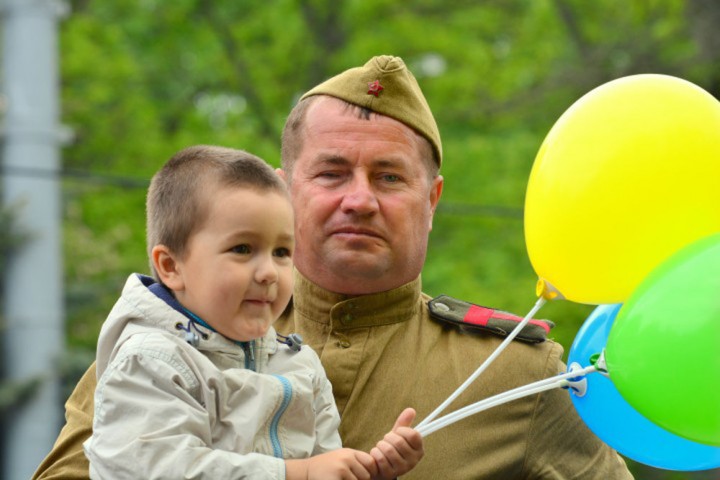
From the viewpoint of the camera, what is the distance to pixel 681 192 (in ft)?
9.35

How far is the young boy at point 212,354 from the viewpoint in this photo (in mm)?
2467

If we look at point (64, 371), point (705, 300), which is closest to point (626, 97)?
point (705, 300)

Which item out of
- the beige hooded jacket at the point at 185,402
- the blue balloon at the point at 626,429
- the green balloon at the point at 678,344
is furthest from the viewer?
the blue balloon at the point at 626,429

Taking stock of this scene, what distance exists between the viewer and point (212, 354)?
264 centimetres

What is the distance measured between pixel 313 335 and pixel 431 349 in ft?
1.05

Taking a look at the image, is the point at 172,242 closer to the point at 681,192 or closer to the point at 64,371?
the point at 681,192

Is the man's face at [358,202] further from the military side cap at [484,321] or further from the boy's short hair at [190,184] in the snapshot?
the boy's short hair at [190,184]

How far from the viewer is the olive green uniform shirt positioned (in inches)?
129

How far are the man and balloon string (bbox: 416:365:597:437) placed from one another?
27 cm

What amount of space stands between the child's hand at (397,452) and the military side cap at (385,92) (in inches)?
41.3

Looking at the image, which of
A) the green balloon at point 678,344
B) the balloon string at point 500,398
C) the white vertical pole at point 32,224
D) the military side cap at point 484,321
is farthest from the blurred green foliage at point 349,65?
the green balloon at point 678,344

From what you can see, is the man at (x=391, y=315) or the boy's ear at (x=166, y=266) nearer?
the boy's ear at (x=166, y=266)

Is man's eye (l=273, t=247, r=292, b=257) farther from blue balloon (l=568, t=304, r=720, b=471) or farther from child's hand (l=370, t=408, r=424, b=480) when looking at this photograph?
blue balloon (l=568, t=304, r=720, b=471)

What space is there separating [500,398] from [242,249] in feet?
2.54
